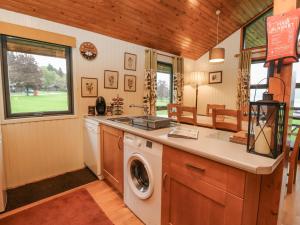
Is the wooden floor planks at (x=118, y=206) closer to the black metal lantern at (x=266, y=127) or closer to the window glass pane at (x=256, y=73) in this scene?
the black metal lantern at (x=266, y=127)

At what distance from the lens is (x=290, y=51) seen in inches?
35.7

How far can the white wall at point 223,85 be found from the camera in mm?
3822

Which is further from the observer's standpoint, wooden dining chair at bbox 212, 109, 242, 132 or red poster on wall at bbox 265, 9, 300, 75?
wooden dining chair at bbox 212, 109, 242, 132

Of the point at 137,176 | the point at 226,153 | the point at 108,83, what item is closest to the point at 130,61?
the point at 108,83

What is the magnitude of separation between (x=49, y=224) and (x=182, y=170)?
1.40 m

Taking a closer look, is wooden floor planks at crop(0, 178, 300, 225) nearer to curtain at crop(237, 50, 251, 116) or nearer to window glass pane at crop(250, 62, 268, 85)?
curtain at crop(237, 50, 251, 116)

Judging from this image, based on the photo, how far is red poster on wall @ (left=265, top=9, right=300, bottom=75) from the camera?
896 millimetres

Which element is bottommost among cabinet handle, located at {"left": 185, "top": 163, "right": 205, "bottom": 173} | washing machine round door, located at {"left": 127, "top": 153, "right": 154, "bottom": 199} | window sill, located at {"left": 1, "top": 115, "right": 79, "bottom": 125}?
washing machine round door, located at {"left": 127, "top": 153, "right": 154, "bottom": 199}

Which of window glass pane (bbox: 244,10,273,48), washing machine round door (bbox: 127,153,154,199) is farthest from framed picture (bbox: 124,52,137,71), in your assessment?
window glass pane (bbox: 244,10,273,48)

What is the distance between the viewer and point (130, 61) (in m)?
3.14

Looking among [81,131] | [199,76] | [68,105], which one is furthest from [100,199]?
[199,76]

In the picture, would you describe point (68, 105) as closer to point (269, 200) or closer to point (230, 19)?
point (269, 200)

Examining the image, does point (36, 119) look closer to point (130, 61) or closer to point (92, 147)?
point (92, 147)

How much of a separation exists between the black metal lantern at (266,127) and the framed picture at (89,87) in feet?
7.68
